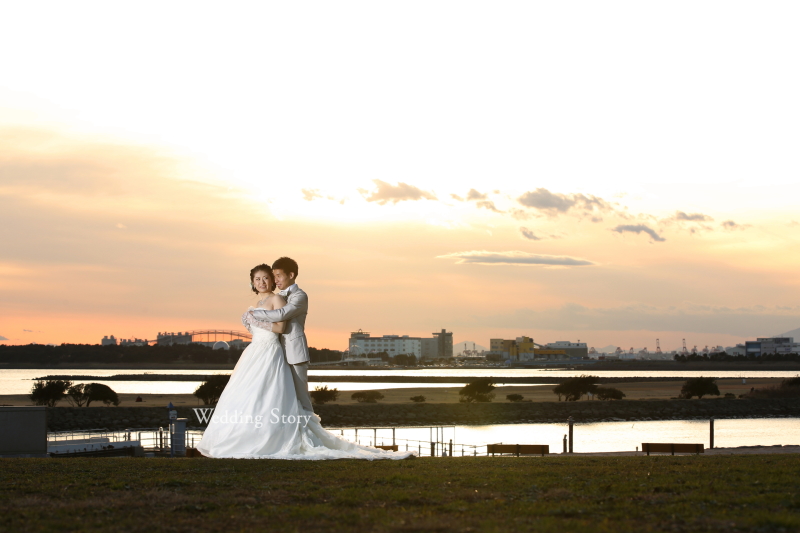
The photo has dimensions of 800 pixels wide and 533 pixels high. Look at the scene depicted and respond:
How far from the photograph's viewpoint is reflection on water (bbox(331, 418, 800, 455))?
36469 mm

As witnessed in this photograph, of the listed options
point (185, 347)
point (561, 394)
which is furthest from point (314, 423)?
point (185, 347)

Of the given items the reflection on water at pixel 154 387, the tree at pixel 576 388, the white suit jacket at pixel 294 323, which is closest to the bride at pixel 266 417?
the white suit jacket at pixel 294 323

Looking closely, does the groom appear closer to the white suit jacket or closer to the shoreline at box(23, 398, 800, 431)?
the white suit jacket

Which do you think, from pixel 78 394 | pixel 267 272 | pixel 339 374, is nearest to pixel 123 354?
pixel 339 374

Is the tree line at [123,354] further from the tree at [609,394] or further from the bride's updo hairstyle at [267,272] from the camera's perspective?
the bride's updo hairstyle at [267,272]

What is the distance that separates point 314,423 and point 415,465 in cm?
154

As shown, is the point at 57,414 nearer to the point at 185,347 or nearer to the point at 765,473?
the point at 765,473

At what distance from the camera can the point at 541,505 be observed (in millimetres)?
6543

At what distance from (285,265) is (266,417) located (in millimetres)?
2105

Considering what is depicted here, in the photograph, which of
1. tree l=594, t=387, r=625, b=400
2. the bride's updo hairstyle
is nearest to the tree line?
tree l=594, t=387, r=625, b=400

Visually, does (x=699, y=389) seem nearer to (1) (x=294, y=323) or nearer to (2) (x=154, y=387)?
(2) (x=154, y=387)

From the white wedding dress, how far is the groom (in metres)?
0.12

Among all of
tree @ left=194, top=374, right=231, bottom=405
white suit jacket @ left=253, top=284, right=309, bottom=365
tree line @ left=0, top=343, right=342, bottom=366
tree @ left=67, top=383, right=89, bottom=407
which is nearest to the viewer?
white suit jacket @ left=253, top=284, right=309, bottom=365

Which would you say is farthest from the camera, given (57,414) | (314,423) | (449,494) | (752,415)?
(752,415)
